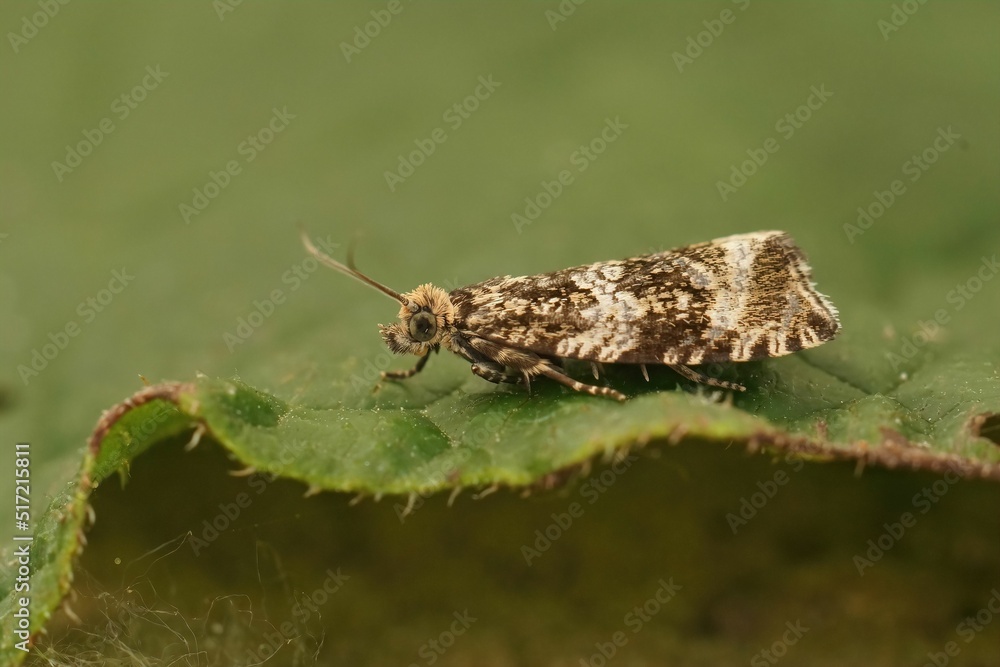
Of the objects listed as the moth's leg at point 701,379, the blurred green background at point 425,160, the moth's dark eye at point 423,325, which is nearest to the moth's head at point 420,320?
the moth's dark eye at point 423,325

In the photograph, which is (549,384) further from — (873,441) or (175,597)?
(175,597)

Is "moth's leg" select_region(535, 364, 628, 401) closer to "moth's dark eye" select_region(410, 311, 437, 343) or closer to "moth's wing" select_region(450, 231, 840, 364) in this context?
"moth's wing" select_region(450, 231, 840, 364)

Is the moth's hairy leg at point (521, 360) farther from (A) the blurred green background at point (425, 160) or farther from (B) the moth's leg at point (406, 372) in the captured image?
(A) the blurred green background at point (425, 160)

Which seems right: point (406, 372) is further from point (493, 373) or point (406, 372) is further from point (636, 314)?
point (636, 314)

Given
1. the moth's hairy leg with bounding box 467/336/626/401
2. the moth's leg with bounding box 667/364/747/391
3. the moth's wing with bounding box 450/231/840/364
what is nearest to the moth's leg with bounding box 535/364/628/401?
the moth's hairy leg with bounding box 467/336/626/401

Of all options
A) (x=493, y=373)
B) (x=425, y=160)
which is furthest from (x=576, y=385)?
(x=425, y=160)

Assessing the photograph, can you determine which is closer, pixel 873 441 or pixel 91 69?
pixel 873 441

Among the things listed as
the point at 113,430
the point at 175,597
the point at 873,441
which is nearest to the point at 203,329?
the point at 175,597
